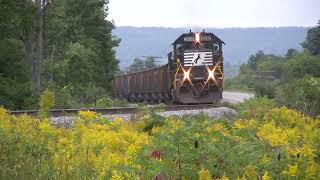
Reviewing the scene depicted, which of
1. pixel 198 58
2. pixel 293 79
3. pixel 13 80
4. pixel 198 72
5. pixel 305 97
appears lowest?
pixel 293 79

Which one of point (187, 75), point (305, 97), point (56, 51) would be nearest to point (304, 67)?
point (56, 51)

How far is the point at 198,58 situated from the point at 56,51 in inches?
1016

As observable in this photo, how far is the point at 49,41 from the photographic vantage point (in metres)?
46.5

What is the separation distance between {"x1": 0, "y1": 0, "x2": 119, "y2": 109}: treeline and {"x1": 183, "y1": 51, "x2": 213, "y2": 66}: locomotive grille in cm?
564

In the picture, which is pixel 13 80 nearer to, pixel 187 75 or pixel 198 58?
pixel 187 75

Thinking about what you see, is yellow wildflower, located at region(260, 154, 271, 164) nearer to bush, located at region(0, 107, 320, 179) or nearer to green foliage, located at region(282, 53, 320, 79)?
bush, located at region(0, 107, 320, 179)

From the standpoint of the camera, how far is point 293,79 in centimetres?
3891

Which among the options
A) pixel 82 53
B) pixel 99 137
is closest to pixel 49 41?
pixel 82 53

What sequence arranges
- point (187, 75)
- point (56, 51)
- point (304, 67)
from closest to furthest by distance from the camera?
point (187, 75)
point (56, 51)
point (304, 67)

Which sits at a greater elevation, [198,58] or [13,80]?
[198,58]

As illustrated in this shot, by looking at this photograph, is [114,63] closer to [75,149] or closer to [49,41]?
[49,41]

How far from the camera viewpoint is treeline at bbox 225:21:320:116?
19.0 meters

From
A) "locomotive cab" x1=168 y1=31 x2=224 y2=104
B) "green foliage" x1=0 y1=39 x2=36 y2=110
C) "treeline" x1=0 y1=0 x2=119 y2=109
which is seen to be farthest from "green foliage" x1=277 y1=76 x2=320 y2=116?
"green foliage" x1=0 y1=39 x2=36 y2=110

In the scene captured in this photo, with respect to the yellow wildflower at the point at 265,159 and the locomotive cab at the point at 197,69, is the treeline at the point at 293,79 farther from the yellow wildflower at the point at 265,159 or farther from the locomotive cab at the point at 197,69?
the yellow wildflower at the point at 265,159
